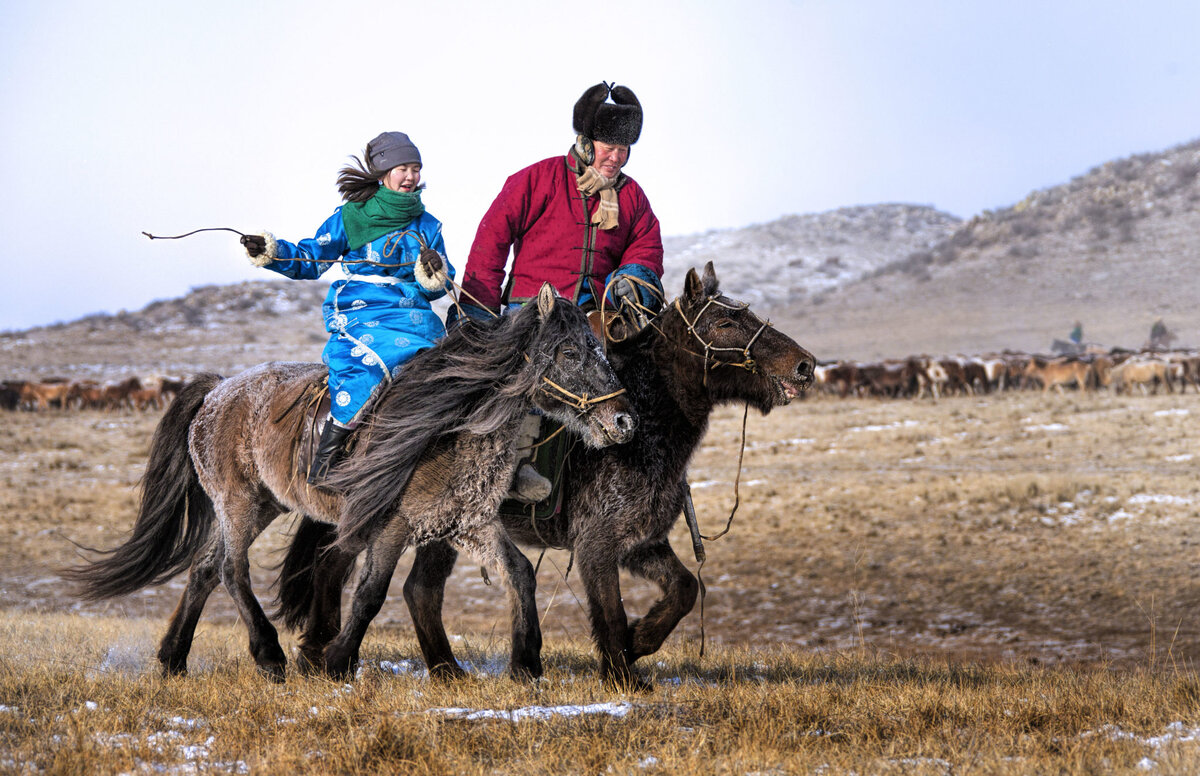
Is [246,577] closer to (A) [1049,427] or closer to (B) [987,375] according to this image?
(A) [1049,427]

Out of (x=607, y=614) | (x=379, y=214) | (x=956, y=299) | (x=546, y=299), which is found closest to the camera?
(x=546, y=299)

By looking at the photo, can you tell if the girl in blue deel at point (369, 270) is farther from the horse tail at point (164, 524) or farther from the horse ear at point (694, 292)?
the horse tail at point (164, 524)

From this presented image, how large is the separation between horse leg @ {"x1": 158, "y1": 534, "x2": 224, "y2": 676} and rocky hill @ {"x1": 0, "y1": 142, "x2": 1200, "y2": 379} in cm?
3654

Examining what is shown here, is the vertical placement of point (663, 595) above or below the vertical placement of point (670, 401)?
below

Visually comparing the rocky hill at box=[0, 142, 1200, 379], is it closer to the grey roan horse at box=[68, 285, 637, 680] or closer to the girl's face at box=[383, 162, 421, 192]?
the grey roan horse at box=[68, 285, 637, 680]

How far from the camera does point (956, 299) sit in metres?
62.7

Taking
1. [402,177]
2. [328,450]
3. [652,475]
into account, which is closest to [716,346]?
[652,475]

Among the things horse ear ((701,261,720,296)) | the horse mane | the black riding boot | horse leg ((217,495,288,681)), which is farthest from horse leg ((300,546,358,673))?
horse ear ((701,261,720,296))

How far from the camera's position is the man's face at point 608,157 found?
578 centimetres

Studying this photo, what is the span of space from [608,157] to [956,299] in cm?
6133

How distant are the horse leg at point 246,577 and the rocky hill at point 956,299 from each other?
121ft

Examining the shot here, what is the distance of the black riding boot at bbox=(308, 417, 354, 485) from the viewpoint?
5.32 metres

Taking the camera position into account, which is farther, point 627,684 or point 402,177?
point 402,177

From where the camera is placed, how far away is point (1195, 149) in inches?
3194
